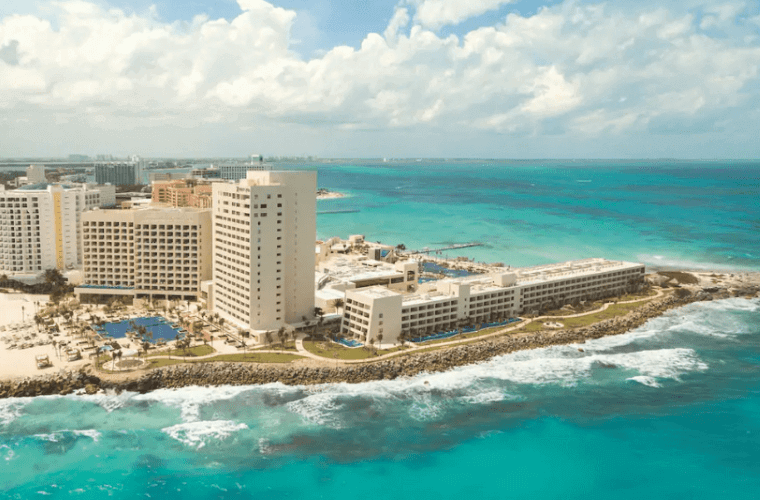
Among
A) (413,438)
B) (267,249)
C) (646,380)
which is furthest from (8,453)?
(646,380)

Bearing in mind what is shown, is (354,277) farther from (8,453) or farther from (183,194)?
(183,194)

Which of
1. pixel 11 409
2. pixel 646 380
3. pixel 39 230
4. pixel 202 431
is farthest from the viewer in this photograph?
pixel 39 230

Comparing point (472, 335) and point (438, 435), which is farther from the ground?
point (472, 335)

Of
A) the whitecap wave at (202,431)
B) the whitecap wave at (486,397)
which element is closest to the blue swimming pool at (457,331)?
the whitecap wave at (486,397)

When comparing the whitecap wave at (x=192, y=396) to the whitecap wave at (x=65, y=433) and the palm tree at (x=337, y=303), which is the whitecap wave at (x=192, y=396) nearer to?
the whitecap wave at (x=65, y=433)

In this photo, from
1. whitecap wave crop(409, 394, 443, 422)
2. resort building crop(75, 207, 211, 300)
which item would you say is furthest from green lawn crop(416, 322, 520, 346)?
resort building crop(75, 207, 211, 300)

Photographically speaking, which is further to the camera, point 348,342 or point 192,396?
point 348,342

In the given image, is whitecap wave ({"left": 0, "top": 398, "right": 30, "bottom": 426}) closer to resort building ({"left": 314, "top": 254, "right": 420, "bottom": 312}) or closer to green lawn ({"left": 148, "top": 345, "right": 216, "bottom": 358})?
green lawn ({"left": 148, "top": 345, "right": 216, "bottom": 358})
